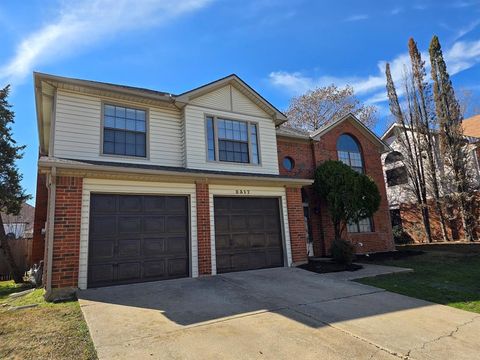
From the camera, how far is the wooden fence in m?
14.2

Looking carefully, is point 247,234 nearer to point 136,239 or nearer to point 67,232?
point 136,239

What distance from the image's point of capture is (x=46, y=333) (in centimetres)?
463

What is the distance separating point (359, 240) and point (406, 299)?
8204mm

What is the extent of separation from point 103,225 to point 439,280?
9.35 meters

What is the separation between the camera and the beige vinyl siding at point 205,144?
10.4 m

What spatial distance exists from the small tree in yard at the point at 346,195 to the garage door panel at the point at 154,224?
7.19 meters

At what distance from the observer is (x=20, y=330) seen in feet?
15.9

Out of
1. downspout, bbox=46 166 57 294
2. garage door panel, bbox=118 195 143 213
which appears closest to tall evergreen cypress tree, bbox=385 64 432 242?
garage door panel, bbox=118 195 143 213

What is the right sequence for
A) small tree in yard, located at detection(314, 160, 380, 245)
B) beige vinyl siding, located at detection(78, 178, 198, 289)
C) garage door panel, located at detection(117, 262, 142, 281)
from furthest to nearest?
small tree in yard, located at detection(314, 160, 380, 245) → garage door panel, located at detection(117, 262, 142, 281) → beige vinyl siding, located at detection(78, 178, 198, 289)

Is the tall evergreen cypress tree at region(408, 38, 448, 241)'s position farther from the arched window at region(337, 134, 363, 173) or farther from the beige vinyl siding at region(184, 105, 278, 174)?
the beige vinyl siding at region(184, 105, 278, 174)

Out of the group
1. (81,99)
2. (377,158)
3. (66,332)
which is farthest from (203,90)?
(377,158)

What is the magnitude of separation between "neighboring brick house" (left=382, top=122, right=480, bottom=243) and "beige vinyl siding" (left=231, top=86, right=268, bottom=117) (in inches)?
465

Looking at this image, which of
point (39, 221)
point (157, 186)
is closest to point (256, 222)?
point (157, 186)

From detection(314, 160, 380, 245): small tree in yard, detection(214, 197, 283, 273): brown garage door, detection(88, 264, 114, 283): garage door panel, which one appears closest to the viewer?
detection(88, 264, 114, 283): garage door panel
